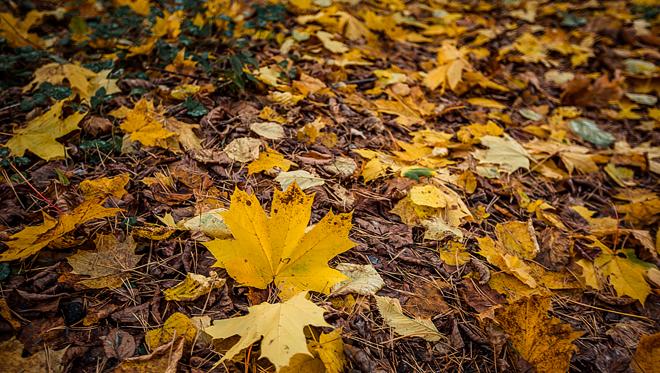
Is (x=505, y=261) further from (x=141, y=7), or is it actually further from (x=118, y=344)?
(x=141, y=7)

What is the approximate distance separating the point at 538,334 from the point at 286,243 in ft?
2.61

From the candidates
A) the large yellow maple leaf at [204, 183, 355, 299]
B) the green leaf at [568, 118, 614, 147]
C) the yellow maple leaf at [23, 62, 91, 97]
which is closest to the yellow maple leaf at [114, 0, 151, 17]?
the yellow maple leaf at [23, 62, 91, 97]

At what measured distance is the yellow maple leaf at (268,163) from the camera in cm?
151

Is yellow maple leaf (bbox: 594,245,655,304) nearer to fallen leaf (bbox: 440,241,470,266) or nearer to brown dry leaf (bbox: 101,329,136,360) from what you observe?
fallen leaf (bbox: 440,241,470,266)

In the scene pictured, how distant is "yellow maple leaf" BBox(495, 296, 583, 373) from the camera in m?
1.04

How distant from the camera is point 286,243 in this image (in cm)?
107

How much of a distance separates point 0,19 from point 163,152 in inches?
68.3

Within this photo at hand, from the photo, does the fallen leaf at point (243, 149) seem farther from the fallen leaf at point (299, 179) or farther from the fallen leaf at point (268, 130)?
the fallen leaf at point (299, 179)

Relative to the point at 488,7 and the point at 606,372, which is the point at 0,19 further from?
the point at 488,7

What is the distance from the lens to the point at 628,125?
2566 millimetres

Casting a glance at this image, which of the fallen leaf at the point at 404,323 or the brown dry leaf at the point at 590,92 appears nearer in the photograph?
the fallen leaf at the point at 404,323

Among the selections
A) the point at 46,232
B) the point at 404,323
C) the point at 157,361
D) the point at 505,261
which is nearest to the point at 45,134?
the point at 46,232

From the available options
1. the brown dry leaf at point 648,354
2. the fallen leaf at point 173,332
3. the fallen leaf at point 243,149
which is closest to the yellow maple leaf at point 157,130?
the fallen leaf at point 243,149

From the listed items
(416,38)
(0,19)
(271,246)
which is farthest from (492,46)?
(0,19)
